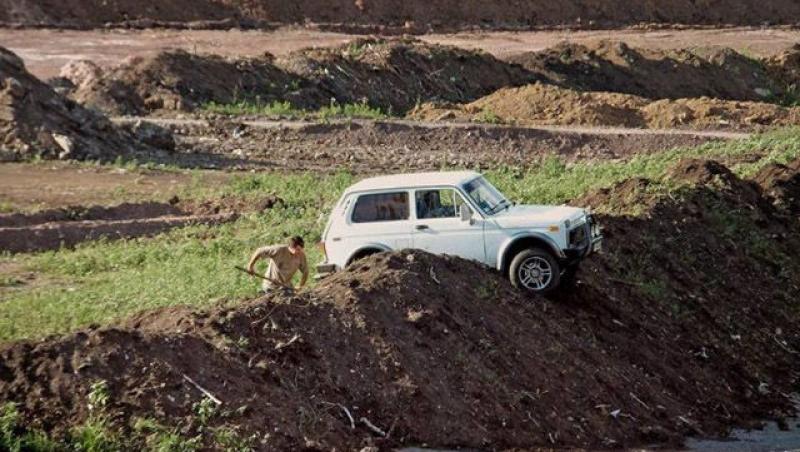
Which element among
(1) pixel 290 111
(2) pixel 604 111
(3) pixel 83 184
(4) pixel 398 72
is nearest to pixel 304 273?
(3) pixel 83 184

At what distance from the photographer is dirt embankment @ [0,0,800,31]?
65.1m

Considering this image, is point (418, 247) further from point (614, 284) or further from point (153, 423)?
point (153, 423)

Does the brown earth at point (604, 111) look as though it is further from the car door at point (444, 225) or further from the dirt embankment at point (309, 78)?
the car door at point (444, 225)

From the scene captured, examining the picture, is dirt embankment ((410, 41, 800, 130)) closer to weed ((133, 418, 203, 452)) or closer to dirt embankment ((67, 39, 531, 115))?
dirt embankment ((67, 39, 531, 115))

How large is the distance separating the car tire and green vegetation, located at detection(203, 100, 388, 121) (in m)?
24.8

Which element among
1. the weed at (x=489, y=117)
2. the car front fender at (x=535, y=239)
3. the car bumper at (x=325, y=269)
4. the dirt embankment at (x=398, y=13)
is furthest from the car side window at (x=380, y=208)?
the dirt embankment at (x=398, y=13)

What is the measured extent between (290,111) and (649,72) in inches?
636

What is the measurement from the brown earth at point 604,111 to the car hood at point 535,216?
24998 mm

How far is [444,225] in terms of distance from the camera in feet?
68.2

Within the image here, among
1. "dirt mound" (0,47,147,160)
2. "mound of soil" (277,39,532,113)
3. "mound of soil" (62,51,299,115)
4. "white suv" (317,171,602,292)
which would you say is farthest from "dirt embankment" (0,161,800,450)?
"mound of soil" (277,39,532,113)

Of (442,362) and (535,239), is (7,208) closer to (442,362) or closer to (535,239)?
(535,239)

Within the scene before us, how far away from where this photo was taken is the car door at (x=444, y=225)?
20.7 m

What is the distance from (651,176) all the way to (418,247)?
12068mm

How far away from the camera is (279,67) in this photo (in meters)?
52.0
